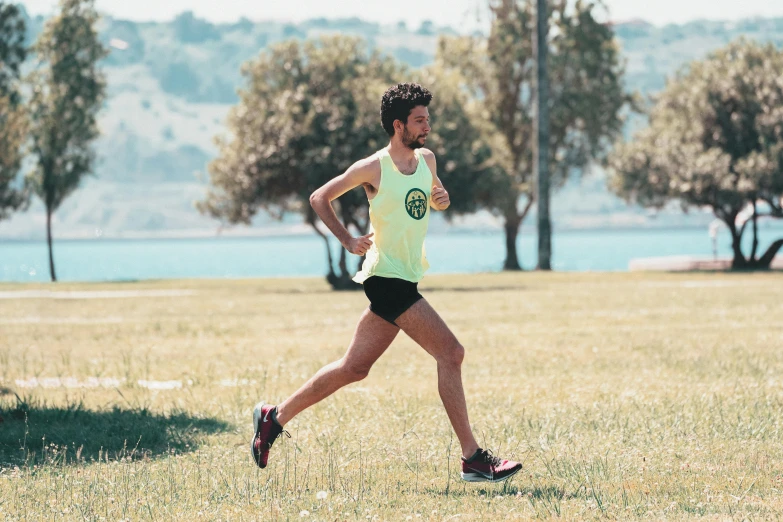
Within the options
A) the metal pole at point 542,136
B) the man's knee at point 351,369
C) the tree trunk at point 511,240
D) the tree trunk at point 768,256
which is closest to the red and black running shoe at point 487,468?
the man's knee at point 351,369

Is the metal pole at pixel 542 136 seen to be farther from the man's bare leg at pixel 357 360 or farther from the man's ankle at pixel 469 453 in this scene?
the man's ankle at pixel 469 453

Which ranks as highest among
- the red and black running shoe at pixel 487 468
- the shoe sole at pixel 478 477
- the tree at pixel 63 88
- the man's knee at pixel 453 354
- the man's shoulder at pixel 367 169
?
the tree at pixel 63 88

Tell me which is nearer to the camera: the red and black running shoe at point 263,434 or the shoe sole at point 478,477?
the shoe sole at point 478,477

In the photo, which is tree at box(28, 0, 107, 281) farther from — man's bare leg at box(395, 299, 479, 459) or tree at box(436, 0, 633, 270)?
man's bare leg at box(395, 299, 479, 459)

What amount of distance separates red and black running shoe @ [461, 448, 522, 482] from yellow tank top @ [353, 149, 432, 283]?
3.75ft

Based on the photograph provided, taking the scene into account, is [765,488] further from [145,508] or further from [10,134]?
[10,134]

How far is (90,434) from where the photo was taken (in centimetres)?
879

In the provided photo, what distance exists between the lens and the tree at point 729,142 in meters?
45.5

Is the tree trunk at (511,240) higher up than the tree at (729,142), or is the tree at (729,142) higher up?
the tree at (729,142)

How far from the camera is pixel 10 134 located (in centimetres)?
2345

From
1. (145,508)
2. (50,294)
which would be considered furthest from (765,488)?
(50,294)

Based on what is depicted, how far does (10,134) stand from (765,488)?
20.1 metres

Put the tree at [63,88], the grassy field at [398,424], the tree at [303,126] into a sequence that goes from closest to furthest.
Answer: the grassy field at [398,424], the tree at [303,126], the tree at [63,88]

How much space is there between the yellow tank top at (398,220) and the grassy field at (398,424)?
131 centimetres
